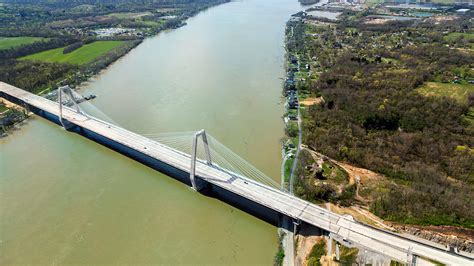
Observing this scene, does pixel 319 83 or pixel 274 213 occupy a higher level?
pixel 319 83

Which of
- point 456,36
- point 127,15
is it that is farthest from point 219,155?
point 127,15

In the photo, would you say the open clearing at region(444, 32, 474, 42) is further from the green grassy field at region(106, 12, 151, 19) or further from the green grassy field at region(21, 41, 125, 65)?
the green grassy field at region(106, 12, 151, 19)

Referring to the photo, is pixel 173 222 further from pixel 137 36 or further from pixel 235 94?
pixel 137 36

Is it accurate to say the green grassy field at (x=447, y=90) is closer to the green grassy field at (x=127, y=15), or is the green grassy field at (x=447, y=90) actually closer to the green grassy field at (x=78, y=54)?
the green grassy field at (x=78, y=54)

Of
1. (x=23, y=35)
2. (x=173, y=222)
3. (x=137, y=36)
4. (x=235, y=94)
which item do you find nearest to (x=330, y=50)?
(x=235, y=94)

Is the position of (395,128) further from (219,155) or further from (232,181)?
(232,181)

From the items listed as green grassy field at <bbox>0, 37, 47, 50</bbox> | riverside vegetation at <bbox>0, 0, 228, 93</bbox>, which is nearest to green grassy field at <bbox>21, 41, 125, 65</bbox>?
riverside vegetation at <bbox>0, 0, 228, 93</bbox>

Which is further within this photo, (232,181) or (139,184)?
(139,184)
